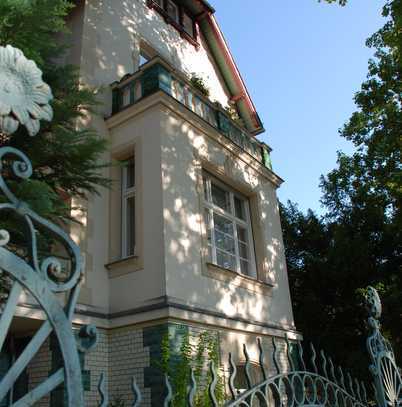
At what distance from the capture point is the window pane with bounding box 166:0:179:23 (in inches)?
518

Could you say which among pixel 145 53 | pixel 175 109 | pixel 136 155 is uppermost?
pixel 145 53

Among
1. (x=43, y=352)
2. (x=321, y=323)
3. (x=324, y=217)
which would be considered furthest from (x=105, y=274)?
(x=324, y=217)

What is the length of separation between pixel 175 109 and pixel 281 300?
455 cm

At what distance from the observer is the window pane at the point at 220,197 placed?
379 inches

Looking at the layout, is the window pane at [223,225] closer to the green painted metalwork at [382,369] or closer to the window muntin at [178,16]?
the green painted metalwork at [382,369]

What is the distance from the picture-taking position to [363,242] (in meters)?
13.9

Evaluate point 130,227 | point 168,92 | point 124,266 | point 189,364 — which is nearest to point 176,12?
point 168,92

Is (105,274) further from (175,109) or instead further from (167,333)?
(175,109)

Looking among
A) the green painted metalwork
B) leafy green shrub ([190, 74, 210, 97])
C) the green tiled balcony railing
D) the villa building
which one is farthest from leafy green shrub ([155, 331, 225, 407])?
leafy green shrub ([190, 74, 210, 97])

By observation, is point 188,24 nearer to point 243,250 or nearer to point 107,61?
point 107,61

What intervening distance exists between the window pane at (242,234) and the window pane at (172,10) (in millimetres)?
6611

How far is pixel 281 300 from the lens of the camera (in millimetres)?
9914

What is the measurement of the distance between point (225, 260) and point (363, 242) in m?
6.45

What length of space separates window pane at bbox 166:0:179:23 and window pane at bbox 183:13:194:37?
30 cm
